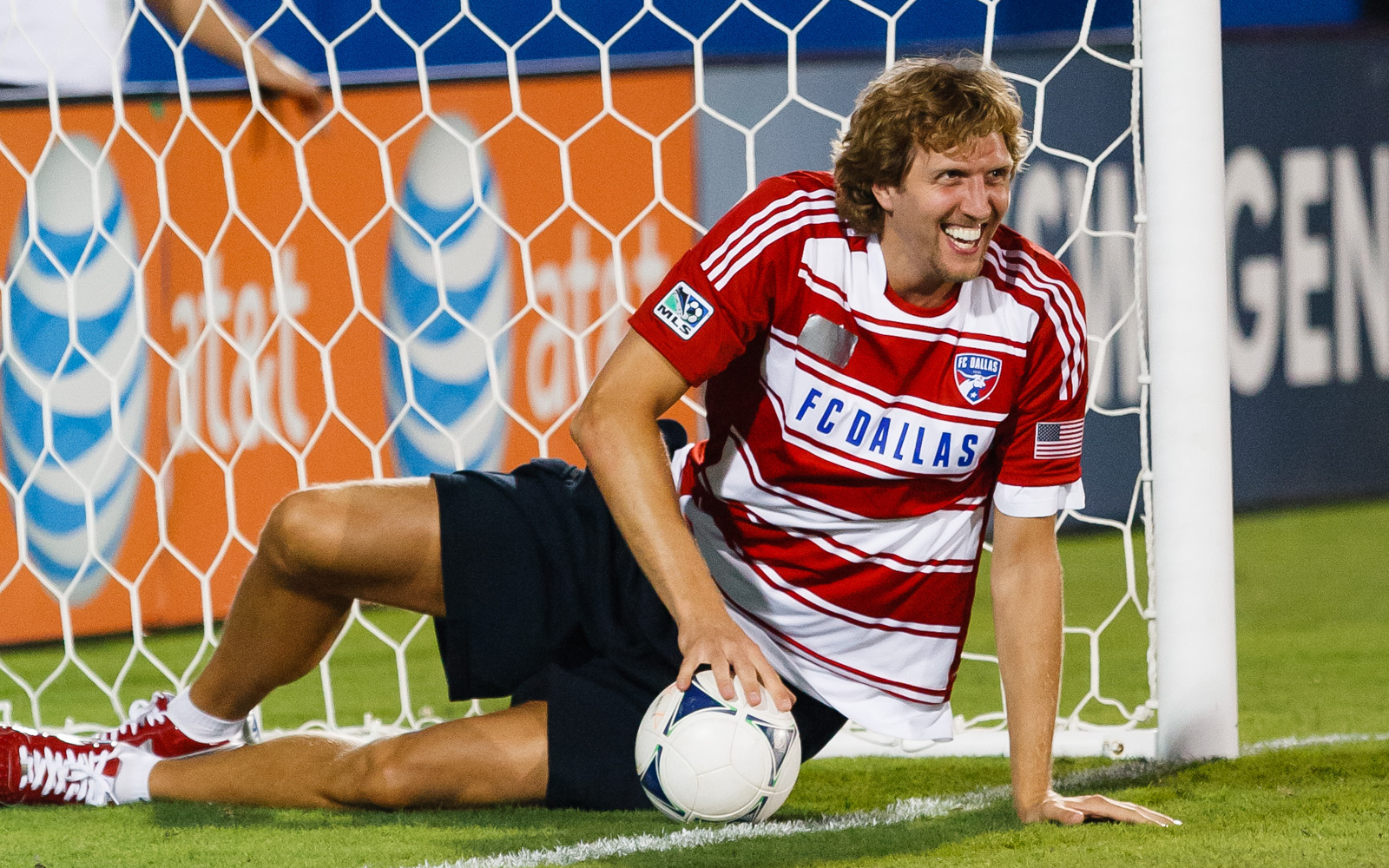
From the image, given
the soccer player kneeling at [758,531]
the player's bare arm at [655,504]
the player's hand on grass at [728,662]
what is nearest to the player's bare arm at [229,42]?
the soccer player kneeling at [758,531]

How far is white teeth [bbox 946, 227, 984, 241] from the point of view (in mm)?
1799

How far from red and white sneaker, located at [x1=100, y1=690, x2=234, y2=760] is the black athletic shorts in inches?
17.4

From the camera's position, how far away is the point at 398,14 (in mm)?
4531

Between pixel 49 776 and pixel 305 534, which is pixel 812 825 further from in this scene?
pixel 49 776

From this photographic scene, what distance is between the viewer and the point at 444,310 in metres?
4.25

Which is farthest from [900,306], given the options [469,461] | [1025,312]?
[469,461]

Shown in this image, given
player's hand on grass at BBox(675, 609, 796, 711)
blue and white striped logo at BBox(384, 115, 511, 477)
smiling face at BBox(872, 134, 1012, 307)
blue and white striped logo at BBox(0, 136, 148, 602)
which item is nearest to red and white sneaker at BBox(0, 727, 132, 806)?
player's hand on grass at BBox(675, 609, 796, 711)

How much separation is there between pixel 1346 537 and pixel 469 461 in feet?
9.17

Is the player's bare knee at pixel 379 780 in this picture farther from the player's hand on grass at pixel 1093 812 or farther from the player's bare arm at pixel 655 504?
the player's hand on grass at pixel 1093 812

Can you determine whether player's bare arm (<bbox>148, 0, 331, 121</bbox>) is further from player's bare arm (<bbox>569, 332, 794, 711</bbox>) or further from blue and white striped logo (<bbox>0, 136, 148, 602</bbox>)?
player's bare arm (<bbox>569, 332, 794, 711</bbox>)

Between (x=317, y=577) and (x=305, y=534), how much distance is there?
0.08 metres

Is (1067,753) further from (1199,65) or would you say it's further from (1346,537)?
(1346,537)

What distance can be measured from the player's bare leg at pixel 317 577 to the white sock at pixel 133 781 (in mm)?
120

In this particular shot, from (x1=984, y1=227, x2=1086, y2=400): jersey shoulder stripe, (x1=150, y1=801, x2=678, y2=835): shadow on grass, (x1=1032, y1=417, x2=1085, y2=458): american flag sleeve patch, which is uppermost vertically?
(x1=984, y1=227, x2=1086, y2=400): jersey shoulder stripe
